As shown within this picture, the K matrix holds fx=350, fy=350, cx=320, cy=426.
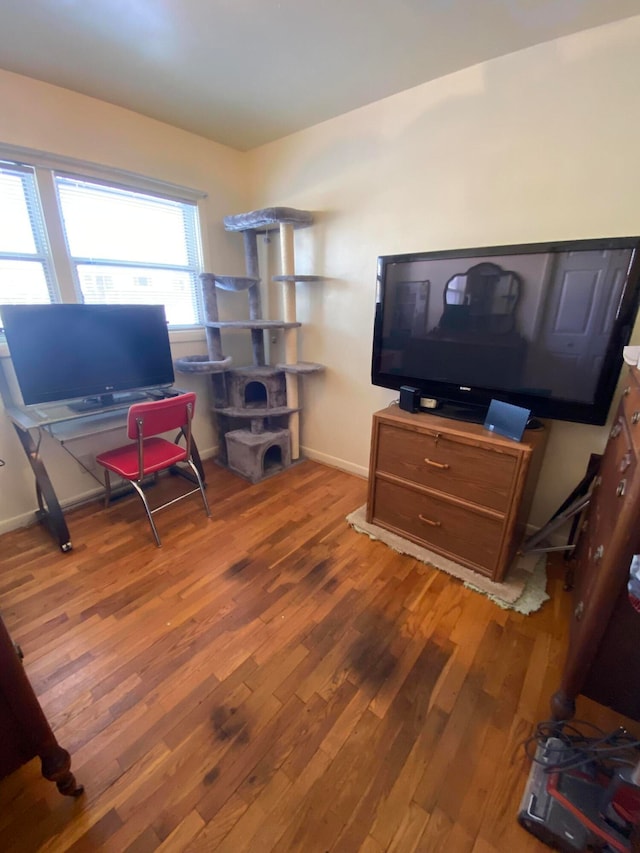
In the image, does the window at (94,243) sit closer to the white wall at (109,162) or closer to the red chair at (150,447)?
the white wall at (109,162)

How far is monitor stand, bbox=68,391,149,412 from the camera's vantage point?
2.11 meters

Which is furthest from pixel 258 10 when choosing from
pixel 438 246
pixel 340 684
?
pixel 340 684

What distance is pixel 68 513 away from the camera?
2.33 meters

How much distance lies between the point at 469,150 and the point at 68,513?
3.23 meters

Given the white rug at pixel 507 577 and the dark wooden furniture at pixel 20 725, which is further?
the white rug at pixel 507 577

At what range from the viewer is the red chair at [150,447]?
1.88m

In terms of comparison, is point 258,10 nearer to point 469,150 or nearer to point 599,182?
point 469,150

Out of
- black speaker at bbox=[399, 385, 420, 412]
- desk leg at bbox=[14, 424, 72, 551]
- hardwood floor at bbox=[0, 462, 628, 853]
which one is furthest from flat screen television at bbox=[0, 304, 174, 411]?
black speaker at bbox=[399, 385, 420, 412]

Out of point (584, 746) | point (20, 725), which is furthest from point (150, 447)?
point (584, 746)

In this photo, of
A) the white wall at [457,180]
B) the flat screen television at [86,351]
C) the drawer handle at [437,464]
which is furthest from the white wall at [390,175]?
the drawer handle at [437,464]

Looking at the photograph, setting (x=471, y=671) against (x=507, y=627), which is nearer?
(x=471, y=671)

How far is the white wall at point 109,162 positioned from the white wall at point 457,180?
36cm

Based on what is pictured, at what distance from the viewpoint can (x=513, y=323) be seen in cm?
167

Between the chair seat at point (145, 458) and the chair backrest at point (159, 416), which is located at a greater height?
the chair backrest at point (159, 416)
